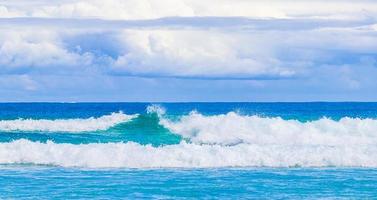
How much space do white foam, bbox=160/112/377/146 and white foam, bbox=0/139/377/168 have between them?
25.2 feet

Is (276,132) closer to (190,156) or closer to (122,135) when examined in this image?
(122,135)

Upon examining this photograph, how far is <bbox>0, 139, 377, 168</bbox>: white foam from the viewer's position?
25.0 meters

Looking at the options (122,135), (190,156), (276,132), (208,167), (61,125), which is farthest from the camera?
(61,125)

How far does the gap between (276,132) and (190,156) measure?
38.5ft

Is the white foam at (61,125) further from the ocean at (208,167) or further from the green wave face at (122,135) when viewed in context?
the ocean at (208,167)

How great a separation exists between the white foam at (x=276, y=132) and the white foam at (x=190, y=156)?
768 cm

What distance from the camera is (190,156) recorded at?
Answer: 25.2 metres

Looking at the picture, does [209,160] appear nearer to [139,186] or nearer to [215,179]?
[215,179]

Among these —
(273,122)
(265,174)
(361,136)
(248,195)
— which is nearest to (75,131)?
(273,122)

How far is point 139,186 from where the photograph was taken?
20594mm

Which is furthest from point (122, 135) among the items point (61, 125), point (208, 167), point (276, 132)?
point (208, 167)

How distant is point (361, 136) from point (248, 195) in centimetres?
1847

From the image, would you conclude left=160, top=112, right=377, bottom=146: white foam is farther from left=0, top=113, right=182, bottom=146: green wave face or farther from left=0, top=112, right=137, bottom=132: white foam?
left=0, top=112, right=137, bottom=132: white foam

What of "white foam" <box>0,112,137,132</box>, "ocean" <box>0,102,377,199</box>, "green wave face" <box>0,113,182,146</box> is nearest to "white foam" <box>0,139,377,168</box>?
"ocean" <box>0,102,377,199</box>
